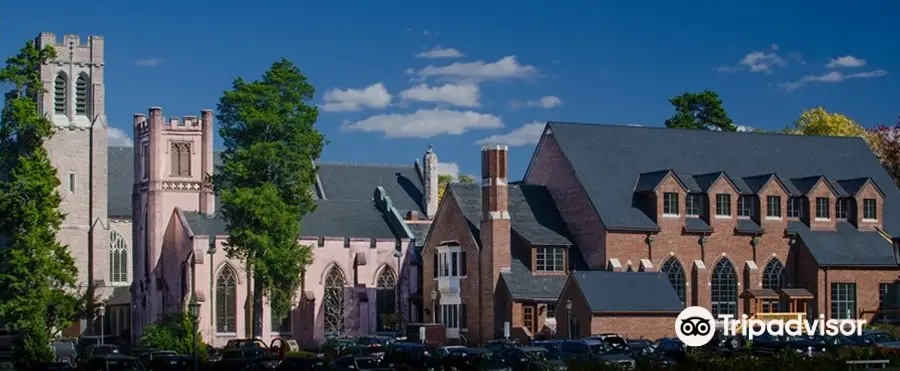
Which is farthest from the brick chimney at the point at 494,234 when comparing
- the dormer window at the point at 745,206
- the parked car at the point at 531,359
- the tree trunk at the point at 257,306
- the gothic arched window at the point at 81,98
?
the gothic arched window at the point at 81,98

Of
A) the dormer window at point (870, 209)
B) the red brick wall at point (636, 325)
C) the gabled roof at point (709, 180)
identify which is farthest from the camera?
the dormer window at point (870, 209)

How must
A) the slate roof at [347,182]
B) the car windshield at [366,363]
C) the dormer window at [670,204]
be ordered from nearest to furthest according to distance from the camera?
the car windshield at [366,363], the dormer window at [670,204], the slate roof at [347,182]

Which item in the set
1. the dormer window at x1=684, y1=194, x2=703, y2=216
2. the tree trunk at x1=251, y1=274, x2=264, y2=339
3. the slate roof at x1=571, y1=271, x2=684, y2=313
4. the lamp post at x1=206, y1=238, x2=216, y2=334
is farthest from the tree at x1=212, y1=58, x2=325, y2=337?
the dormer window at x1=684, y1=194, x2=703, y2=216

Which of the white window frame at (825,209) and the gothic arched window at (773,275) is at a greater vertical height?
the white window frame at (825,209)

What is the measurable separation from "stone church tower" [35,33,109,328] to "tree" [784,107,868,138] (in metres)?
50.8

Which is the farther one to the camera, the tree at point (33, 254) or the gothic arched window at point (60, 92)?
the gothic arched window at point (60, 92)

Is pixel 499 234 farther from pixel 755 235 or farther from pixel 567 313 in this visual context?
pixel 755 235

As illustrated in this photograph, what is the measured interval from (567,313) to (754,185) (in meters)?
17.2

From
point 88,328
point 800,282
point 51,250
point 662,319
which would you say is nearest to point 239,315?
point 51,250

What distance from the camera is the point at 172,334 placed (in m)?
74.0

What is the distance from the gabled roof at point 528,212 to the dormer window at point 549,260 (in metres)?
0.45

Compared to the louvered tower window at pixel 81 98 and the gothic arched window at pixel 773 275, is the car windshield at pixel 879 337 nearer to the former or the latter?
the gothic arched window at pixel 773 275

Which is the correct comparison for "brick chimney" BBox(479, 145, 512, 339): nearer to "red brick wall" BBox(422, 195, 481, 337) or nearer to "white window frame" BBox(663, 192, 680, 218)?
"red brick wall" BBox(422, 195, 481, 337)

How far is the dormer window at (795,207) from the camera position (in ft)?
273
